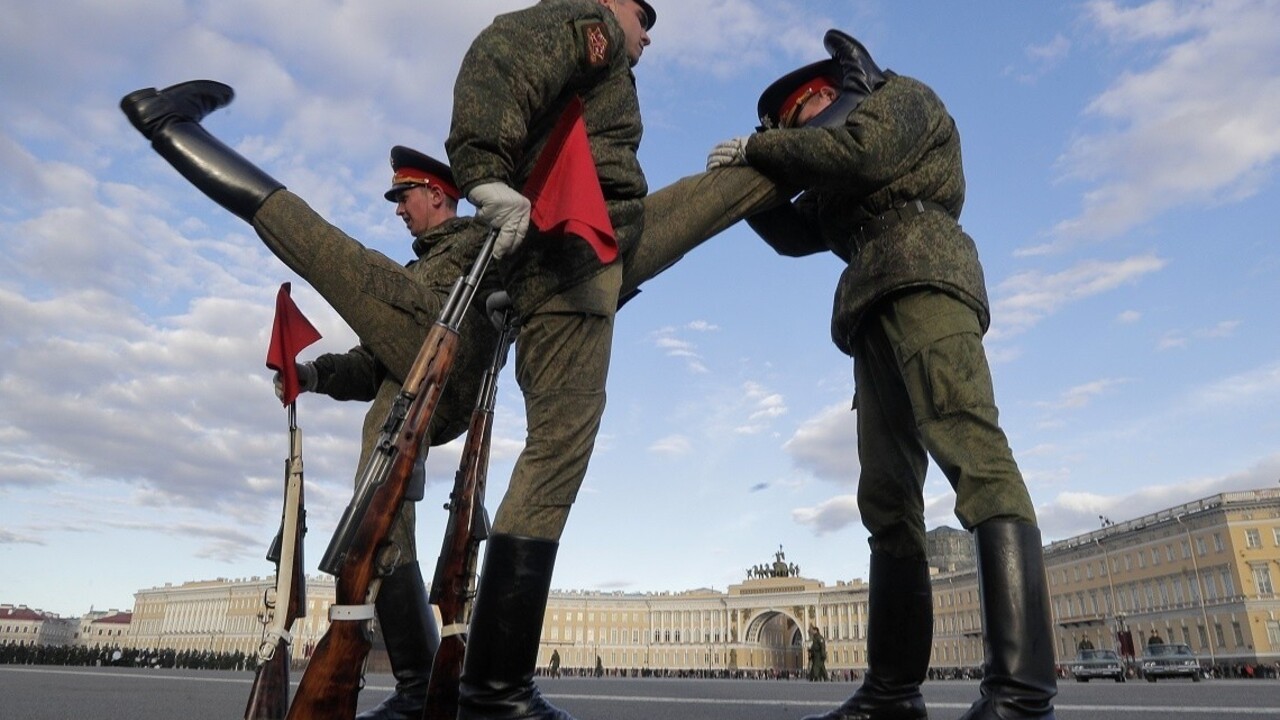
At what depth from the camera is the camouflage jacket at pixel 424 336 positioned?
2.69 metres

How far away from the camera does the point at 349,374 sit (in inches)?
131

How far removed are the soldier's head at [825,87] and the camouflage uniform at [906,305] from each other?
0.17 metres

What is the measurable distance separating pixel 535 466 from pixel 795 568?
4514 inches

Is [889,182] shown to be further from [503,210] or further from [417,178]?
[417,178]

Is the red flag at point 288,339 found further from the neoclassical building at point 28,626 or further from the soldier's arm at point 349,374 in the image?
the neoclassical building at point 28,626

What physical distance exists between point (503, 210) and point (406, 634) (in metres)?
1.53

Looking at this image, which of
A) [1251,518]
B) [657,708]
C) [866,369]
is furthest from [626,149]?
[1251,518]

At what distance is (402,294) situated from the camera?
2656 mm

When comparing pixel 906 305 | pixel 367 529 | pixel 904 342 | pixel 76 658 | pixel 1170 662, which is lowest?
pixel 76 658

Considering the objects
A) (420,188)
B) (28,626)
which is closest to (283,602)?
A: (420,188)

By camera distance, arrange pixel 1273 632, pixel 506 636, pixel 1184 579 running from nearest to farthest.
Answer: pixel 506 636 → pixel 1273 632 → pixel 1184 579

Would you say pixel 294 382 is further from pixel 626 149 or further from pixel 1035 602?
pixel 1035 602

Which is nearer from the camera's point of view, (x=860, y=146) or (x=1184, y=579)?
(x=860, y=146)

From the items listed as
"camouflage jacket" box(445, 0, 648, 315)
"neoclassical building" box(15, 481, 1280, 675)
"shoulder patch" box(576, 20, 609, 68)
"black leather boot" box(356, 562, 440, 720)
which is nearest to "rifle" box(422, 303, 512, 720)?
"camouflage jacket" box(445, 0, 648, 315)
